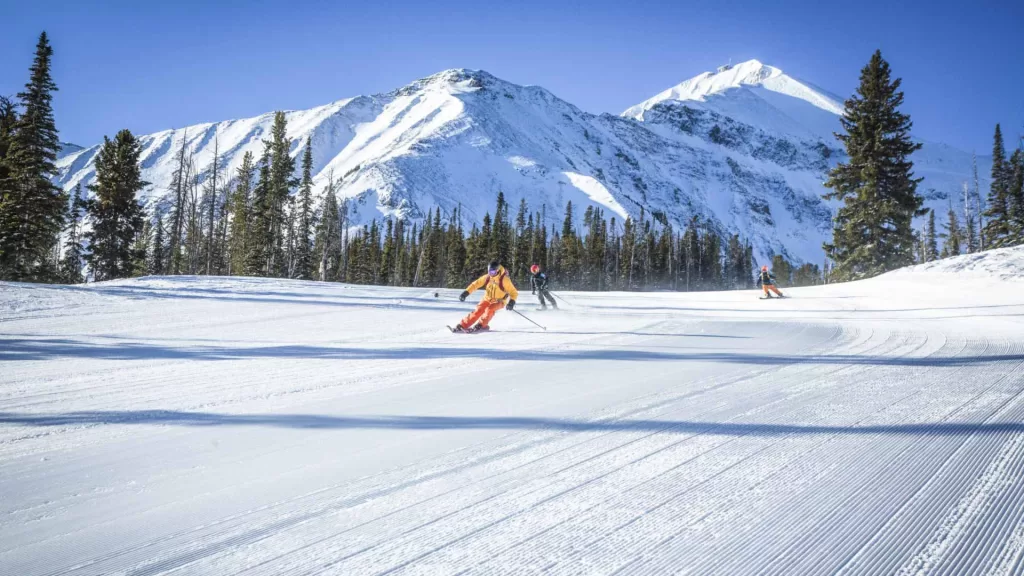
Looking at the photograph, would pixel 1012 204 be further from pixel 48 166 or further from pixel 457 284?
pixel 48 166

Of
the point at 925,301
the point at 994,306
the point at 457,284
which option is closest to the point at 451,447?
the point at 994,306

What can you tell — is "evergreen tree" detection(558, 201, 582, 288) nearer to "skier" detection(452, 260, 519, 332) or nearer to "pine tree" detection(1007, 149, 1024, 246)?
"pine tree" detection(1007, 149, 1024, 246)

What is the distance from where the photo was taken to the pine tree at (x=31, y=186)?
25766mm

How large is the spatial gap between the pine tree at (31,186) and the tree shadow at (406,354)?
85.8ft

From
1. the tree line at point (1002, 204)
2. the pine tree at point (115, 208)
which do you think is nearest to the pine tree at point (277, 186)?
the pine tree at point (115, 208)

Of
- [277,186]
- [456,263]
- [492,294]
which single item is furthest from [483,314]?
[456,263]

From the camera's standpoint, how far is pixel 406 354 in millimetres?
6750

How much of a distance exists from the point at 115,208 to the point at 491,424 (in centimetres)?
4290

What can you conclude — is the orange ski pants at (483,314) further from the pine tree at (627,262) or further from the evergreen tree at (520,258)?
the pine tree at (627,262)

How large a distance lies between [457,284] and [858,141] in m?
49.8

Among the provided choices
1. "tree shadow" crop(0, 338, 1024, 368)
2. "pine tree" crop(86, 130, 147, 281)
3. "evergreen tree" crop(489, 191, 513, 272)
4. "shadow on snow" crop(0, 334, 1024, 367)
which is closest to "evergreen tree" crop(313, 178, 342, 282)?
"pine tree" crop(86, 130, 147, 281)

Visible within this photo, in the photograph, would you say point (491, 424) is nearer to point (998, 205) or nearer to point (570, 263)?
point (998, 205)

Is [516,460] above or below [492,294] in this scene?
below

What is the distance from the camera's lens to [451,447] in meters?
3.16
